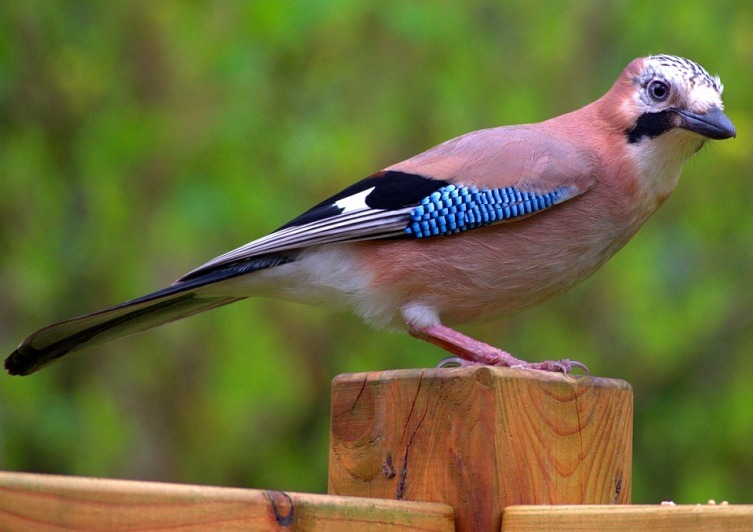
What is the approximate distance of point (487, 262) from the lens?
3.35 metres

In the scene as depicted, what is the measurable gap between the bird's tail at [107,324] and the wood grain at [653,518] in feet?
5.02

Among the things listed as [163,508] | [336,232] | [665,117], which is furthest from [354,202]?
[163,508]

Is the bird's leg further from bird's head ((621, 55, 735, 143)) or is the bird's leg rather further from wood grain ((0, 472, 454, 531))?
wood grain ((0, 472, 454, 531))

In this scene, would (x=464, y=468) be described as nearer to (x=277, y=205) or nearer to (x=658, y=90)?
(x=658, y=90)

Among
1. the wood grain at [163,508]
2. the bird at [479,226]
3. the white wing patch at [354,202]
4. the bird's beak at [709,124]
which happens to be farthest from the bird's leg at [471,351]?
the wood grain at [163,508]

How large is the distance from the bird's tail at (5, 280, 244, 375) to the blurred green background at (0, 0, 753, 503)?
227 cm

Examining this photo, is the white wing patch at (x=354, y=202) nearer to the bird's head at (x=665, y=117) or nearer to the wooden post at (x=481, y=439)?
the bird's head at (x=665, y=117)

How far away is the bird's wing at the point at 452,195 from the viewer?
11.2ft

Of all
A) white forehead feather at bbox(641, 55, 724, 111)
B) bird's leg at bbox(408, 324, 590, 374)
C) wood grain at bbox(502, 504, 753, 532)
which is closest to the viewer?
wood grain at bbox(502, 504, 753, 532)

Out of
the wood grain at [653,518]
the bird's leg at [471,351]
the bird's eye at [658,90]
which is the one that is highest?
the bird's eye at [658,90]

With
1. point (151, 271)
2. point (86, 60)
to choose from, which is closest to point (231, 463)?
point (151, 271)

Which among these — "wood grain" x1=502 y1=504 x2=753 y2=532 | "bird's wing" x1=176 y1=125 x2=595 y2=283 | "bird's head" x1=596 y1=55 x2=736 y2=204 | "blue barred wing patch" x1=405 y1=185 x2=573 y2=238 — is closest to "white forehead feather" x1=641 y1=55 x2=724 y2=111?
"bird's head" x1=596 y1=55 x2=736 y2=204

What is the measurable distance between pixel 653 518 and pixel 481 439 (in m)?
0.36

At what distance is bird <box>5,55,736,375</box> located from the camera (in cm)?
338
